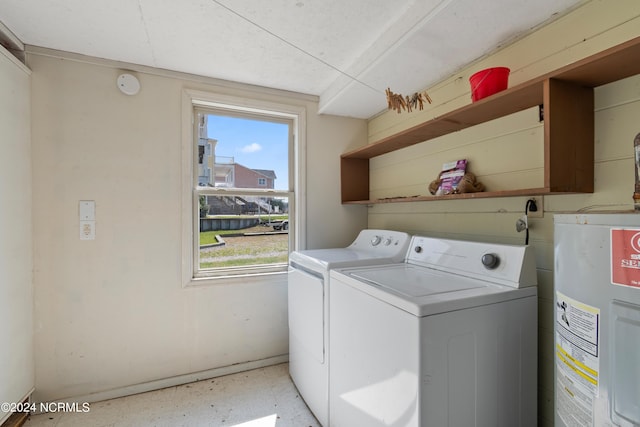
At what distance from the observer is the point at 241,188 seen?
2.41m

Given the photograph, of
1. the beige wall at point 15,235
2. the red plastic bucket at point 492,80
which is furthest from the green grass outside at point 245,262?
the red plastic bucket at point 492,80

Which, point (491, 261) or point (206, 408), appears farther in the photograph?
point (206, 408)

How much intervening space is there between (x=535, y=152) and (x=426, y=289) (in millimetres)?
892

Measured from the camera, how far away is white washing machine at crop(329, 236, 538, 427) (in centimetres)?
99

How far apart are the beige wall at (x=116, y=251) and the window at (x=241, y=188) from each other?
15 cm

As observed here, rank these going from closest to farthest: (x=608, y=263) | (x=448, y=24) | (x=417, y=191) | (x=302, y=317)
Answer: (x=608, y=263) → (x=448, y=24) → (x=302, y=317) → (x=417, y=191)

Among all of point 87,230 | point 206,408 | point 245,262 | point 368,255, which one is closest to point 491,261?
point 368,255

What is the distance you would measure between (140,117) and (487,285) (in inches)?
94.8

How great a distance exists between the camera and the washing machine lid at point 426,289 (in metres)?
1.02

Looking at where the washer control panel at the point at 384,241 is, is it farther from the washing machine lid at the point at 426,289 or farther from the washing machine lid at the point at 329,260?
the washing machine lid at the point at 426,289

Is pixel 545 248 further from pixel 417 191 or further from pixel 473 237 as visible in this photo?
pixel 417 191

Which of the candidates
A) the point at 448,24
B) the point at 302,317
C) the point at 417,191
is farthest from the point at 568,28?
the point at 302,317

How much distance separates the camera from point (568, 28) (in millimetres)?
1259

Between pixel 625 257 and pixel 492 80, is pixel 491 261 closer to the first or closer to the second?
pixel 625 257
